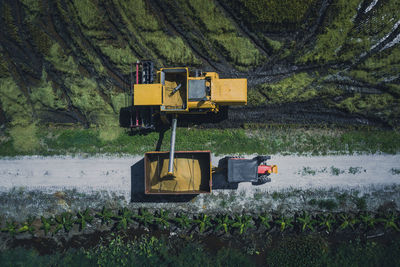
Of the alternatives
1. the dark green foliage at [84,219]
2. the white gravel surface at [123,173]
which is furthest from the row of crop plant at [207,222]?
the white gravel surface at [123,173]

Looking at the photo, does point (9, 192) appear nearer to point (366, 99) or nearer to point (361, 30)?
point (366, 99)

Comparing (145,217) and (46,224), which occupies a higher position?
(145,217)

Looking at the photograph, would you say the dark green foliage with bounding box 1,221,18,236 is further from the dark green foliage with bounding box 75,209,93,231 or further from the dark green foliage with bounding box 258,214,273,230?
the dark green foliage with bounding box 258,214,273,230

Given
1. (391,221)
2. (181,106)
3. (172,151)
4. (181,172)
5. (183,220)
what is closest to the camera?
(172,151)

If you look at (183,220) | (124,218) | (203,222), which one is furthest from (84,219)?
(203,222)

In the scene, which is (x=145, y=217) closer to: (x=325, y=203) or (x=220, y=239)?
(x=220, y=239)

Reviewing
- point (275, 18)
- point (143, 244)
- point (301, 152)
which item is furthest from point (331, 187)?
point (143, 244)

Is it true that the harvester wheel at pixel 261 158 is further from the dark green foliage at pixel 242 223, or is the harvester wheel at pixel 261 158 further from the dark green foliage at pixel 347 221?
the dark green foliage at pixel 347 221

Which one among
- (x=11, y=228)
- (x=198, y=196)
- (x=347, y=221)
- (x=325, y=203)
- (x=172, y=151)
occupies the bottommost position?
(x=11, y=228)
